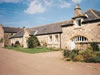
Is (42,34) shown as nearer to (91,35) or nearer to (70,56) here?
(91,35)

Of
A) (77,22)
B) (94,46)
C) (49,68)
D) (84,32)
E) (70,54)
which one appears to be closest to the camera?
(49,68)

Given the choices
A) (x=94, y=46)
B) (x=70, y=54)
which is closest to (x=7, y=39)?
(x=94, y=46)

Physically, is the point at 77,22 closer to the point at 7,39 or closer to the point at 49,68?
the point at 49,68

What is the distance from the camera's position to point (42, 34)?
30.6 meters

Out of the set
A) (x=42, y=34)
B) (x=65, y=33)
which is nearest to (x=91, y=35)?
(x=65, y=33)

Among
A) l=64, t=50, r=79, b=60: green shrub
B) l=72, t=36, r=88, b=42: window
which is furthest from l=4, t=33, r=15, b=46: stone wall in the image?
l=64, t=50, r=79, b=60: green shrub

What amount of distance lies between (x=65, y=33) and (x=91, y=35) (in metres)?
5.88

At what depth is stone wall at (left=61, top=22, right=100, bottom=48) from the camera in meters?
18.7

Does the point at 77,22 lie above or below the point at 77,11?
below

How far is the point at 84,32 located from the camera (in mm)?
20203

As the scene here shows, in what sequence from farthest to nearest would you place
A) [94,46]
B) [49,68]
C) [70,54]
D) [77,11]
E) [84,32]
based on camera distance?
[77,11] → [84,32] → [94,46] → [70,54] → [49,68]

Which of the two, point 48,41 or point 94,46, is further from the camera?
point 48,41

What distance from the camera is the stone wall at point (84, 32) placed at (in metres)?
18.7

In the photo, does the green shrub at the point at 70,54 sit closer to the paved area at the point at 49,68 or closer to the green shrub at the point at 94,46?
the paved area at the point at 49,68
